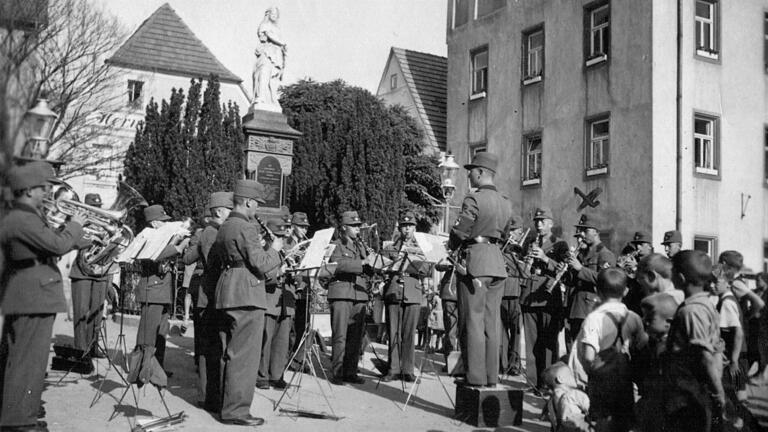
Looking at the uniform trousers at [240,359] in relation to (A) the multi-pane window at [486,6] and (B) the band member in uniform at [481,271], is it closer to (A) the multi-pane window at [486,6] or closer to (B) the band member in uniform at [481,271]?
(B) the band member in uniform at [481,271]

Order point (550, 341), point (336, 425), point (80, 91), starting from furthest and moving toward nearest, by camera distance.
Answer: point (80, 91), point (550, 341), point (336, 425)

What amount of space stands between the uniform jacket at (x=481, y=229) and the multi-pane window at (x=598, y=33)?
45.9 feet

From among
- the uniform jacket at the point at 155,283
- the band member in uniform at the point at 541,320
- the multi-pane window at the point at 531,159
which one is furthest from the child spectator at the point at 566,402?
the multi-pane window at the point at 531,159

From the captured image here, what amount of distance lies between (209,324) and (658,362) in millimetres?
4579

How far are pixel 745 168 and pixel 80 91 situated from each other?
19.0 meters

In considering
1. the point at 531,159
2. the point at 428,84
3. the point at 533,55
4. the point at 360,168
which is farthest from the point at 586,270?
the point at 428,84

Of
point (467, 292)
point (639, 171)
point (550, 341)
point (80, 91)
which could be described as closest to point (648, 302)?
point (467, 292)

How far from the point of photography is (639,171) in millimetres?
18266

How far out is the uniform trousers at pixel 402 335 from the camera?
945 centimetres

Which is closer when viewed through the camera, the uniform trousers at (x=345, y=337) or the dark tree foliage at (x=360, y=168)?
the uniform trousers at (x=345, y=337)

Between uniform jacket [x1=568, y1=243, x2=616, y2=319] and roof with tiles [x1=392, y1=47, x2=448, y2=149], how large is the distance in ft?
70.1

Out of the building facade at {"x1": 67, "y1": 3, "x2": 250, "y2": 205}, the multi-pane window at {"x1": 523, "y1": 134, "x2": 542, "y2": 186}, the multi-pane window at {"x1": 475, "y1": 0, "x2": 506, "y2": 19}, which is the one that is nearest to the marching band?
the multi-pane window at {"x1": 523, "y1": 134, "x2": 542, "y2": 186}

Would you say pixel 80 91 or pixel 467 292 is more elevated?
pixel 80 91

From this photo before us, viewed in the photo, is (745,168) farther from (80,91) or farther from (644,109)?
(80,91)
